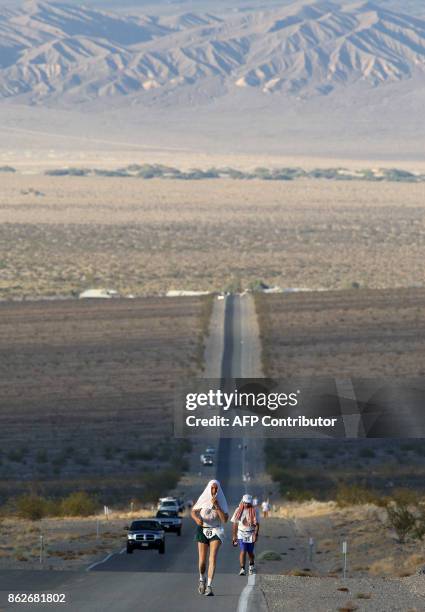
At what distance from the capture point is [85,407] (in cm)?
4491

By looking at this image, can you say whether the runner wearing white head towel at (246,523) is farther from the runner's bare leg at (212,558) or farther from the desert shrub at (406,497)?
the desert shrub at (406,497)

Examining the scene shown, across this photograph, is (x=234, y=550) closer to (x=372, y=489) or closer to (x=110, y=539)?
(x=110, y=539)

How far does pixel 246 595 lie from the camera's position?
624 inches

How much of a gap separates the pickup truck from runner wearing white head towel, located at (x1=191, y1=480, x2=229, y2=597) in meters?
11.0

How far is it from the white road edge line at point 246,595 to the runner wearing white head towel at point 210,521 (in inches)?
14.7

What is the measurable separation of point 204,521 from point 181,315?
171 ft

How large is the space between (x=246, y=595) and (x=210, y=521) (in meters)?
0.83

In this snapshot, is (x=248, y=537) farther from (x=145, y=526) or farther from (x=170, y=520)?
(x=170, y=520)

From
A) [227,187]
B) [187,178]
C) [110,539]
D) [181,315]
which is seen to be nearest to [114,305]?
[181,315]

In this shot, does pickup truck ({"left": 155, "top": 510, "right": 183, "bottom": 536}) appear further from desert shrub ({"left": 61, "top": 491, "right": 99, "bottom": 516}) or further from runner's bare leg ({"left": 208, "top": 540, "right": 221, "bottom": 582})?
runner's bare leg ({"left": 208, "top": 540, "right": 221, "bottom": 582})

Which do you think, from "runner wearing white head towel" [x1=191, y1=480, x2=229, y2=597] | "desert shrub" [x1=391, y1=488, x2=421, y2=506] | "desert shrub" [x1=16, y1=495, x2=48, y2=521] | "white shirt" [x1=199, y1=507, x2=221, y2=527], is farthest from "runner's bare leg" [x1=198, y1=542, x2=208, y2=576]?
"desert shrub" [x1=16, y1=495, x2=48, y2=521]

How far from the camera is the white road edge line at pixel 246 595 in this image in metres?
14.7

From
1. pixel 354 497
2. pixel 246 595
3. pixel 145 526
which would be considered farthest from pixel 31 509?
pixel 246 595

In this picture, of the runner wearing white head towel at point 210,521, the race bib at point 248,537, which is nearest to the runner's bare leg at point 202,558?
the runner wearing white head towel at point 210,521
